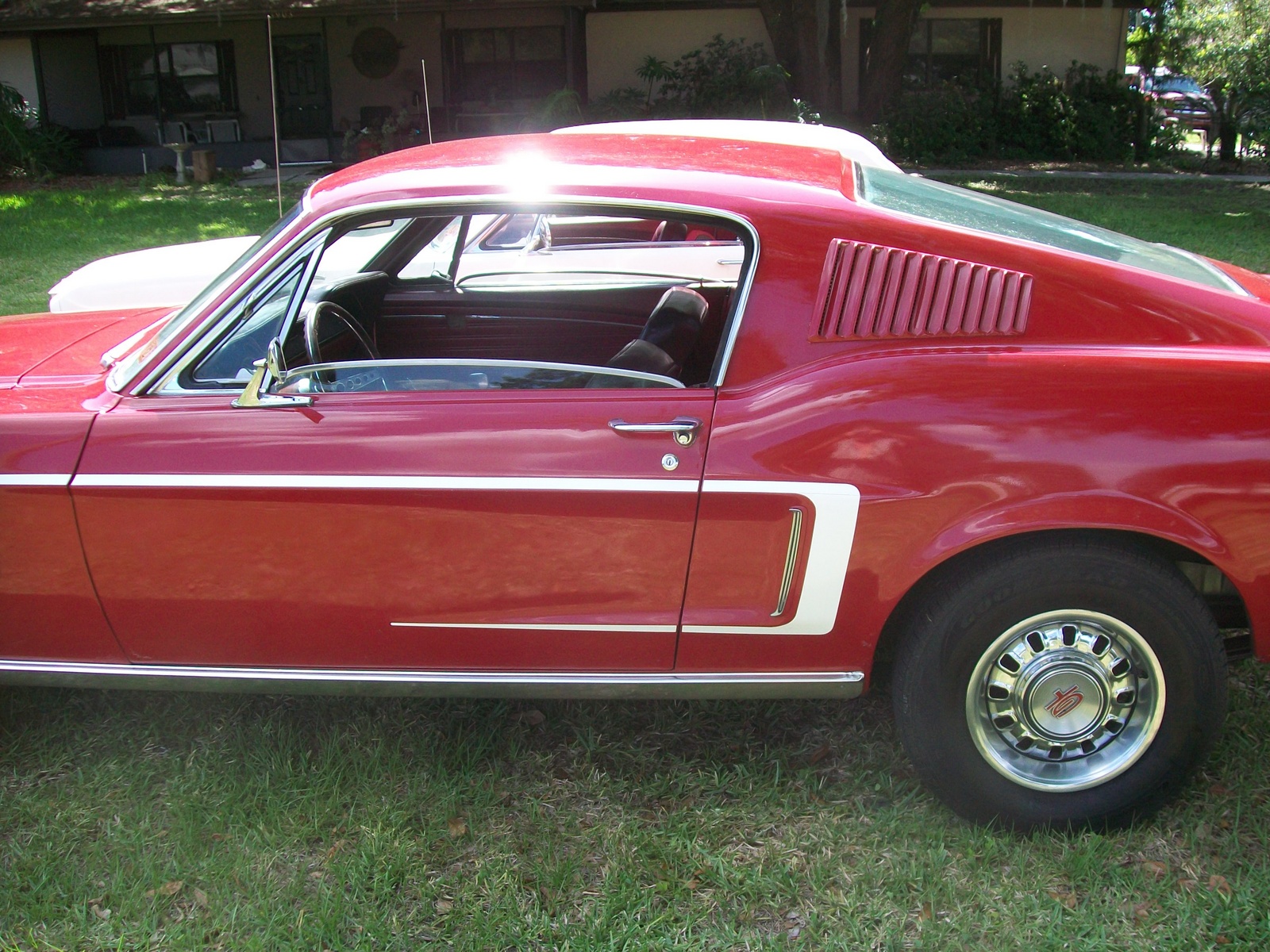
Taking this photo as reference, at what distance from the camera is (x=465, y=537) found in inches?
108

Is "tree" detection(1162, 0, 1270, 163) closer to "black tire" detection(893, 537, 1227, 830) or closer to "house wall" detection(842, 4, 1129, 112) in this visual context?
"house wall" detection(842, 4, 1129, 112)

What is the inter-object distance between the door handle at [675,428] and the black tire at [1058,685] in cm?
70

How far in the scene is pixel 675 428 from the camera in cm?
267

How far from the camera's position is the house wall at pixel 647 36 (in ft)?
63.9

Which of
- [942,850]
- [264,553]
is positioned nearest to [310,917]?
[264,553]

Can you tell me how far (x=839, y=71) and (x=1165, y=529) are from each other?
17.1m

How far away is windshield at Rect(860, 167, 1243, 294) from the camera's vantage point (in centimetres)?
295

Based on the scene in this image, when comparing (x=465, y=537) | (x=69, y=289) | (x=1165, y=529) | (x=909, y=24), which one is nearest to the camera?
(x=1165, y=529)

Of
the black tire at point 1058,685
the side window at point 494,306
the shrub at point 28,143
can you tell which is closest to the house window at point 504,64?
the shrub at point 28,143

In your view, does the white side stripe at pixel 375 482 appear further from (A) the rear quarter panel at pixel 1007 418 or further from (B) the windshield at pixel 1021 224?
(B) the windshield at pixel 1021 224

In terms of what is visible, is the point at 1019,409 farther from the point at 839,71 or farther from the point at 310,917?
the point at 839,71

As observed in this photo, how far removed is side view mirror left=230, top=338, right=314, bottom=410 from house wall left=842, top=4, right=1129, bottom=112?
18.4 meters

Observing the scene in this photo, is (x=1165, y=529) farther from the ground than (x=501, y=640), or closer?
farther from the ground

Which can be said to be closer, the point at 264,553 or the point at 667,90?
the point at 264,553
